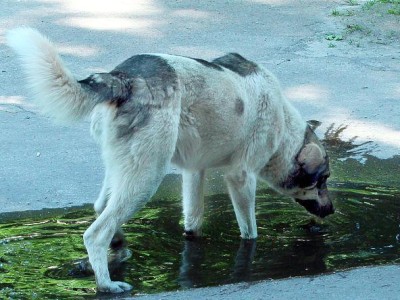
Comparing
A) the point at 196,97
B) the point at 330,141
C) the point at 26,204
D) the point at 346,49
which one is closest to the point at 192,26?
the point at 346,49

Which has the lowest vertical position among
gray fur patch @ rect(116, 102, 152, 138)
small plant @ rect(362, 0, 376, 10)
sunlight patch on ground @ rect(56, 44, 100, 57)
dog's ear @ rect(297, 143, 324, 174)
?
dog's ear @ rect(297, 143, 324, 174)

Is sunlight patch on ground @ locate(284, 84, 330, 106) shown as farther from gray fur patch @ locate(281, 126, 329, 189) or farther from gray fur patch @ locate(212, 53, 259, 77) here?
gray fur patch @ locate(212, 53, 259, 77)

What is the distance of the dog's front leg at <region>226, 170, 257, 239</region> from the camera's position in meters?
6.50

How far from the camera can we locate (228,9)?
12141 millimetres

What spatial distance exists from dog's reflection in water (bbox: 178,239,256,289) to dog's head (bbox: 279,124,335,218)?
0.66 meters

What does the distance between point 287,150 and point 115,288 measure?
2.05 metres

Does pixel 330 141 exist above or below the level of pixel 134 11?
below

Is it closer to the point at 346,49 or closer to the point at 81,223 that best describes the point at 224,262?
the point at 81,223

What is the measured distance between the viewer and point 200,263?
599cm

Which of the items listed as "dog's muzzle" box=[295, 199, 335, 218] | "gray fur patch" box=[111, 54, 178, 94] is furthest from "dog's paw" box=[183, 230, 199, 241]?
"gray fur patch" box=[111, 54, 178, 94]

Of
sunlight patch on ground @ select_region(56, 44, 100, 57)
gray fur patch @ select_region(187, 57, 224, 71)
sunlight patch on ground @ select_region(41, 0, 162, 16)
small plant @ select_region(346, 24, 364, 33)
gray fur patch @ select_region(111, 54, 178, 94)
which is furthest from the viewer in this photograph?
sunlight patch on ground @ select_region(41, 0, 162, 16)

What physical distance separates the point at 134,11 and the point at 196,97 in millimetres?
6179

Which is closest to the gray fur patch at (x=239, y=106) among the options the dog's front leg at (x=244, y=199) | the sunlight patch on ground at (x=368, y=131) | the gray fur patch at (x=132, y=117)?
the dog's front leg at (x=244, y=199)

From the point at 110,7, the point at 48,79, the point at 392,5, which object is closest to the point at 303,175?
the point at 48,79
